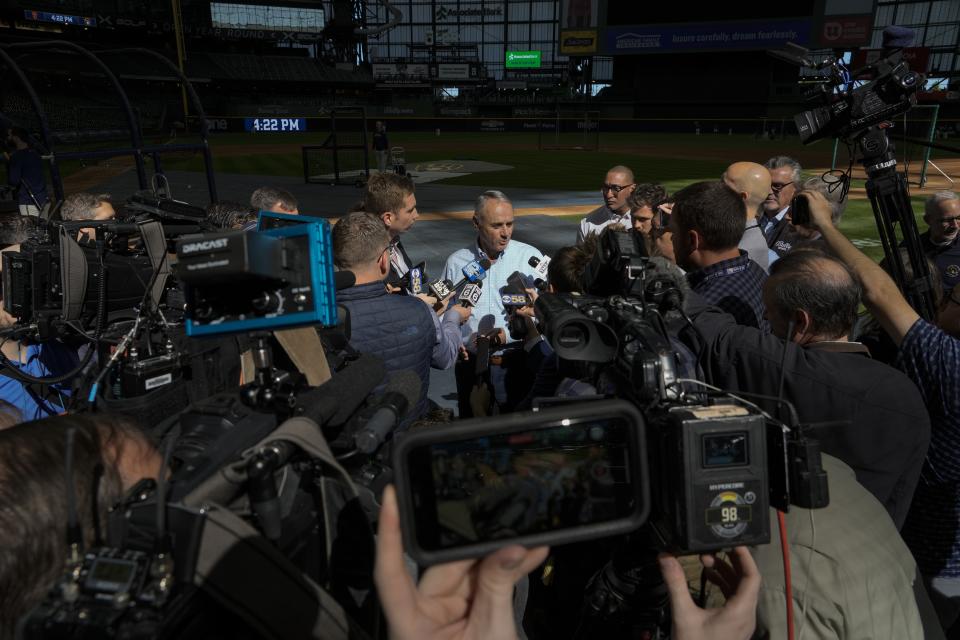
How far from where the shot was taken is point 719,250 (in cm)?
292

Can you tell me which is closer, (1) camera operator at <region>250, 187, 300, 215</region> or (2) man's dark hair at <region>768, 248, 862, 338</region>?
(2) man's dark hair at <region>768, 248, 862, 338</region>

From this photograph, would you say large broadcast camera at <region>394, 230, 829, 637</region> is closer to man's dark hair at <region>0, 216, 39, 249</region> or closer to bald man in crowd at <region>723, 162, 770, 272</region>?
bald man in crowd at <region>723, 162, 770, 272</region>

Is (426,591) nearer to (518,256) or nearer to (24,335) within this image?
(24,335)

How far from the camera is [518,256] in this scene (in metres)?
4.39

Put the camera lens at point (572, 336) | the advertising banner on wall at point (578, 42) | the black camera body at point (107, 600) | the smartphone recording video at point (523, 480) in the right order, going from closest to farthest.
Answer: the black camera body at point (107, 600), the smartphone recording video at point (523, 480), the camera lens at point (572, 336), the advertising banner on wall at point (578, 42)

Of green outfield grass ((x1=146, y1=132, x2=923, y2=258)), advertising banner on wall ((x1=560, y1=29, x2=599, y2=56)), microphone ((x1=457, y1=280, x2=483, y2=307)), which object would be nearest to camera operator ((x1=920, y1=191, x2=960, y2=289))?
microphone ((x1=457, y1=280, x2=483, y2=307))

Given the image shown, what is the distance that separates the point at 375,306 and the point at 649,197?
3001mm

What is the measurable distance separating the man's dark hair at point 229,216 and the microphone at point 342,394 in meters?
3.61

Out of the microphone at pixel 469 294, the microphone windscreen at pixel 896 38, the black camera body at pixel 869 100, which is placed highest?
the microphone windscreen at pixel 896 38

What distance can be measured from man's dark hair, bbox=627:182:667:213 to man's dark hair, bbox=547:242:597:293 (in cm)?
207

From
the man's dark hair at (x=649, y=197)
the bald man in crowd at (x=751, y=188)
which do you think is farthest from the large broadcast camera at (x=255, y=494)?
the man's dark hair at (x=649, y=197)

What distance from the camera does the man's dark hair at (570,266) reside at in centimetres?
306

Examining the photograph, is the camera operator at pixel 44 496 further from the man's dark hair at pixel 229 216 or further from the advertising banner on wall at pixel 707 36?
the advertising banner on wall at pixel 707 36

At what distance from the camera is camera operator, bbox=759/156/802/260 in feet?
17.8
